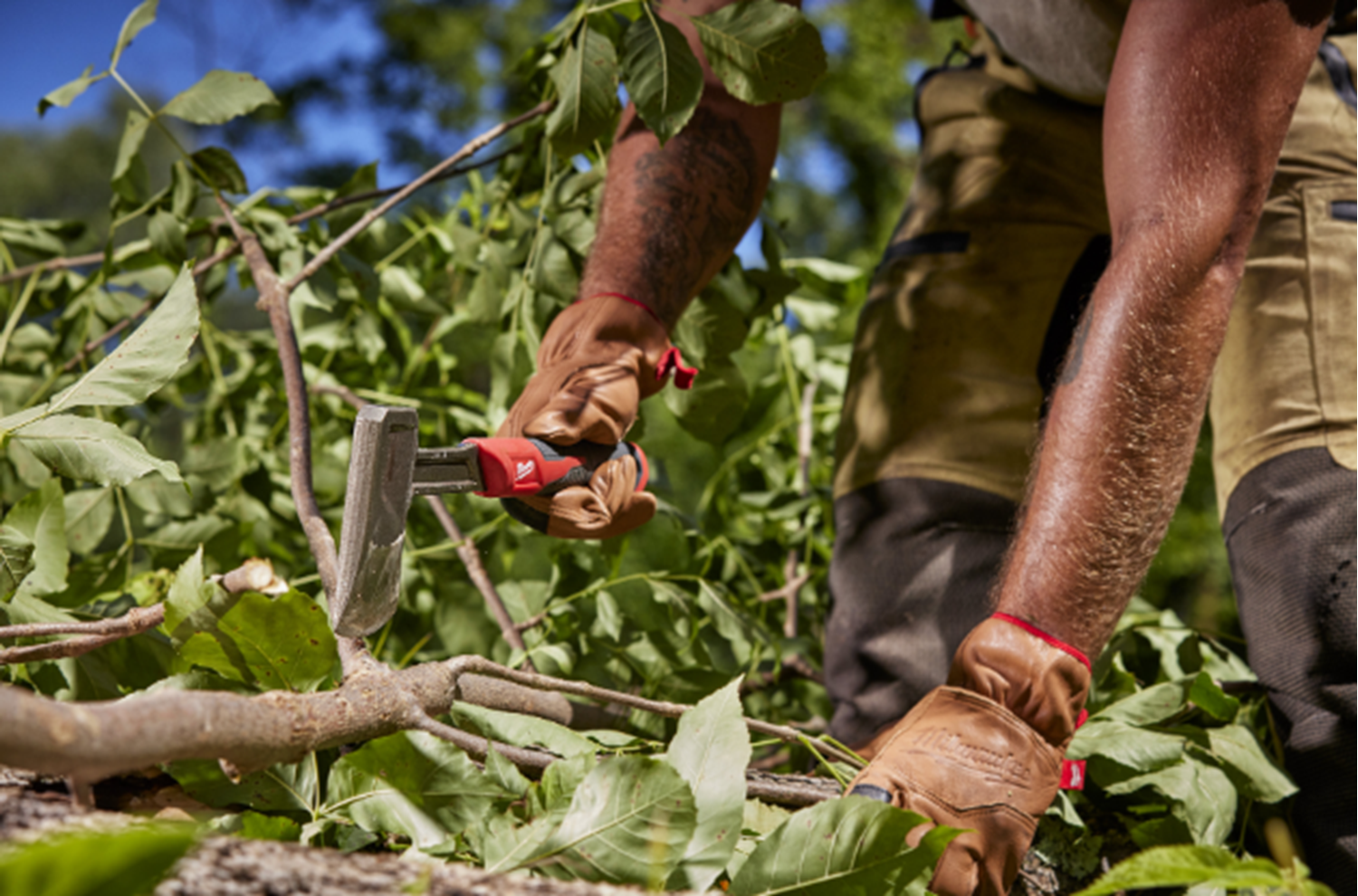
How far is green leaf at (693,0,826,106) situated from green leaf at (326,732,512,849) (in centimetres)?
59

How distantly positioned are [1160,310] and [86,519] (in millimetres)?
1035

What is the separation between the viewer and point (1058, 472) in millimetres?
706

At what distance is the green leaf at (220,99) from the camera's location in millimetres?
921

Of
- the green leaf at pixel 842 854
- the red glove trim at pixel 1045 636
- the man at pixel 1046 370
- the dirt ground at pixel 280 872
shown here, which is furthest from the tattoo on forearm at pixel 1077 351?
the dirt ground at pixel 280 872

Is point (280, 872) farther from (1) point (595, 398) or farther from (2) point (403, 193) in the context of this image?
(2) point (403, 193)

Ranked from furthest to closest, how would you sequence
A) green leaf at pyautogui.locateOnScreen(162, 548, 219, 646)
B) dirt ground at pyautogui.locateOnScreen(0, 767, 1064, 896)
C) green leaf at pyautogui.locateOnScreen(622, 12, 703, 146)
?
green leaf at pyautogui.locateOnScreen(622, 12, 703, 146) < green leaf at pyautogui.locateOnScreen(162, 548, 219, 646) < dirt ground at pyautogui.locateOnScreen(0, 767, 1064, 896)

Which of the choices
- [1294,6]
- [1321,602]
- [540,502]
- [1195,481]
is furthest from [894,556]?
[1195,481]

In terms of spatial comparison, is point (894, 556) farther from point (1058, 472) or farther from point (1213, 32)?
point (1213, 32)

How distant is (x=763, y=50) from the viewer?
2.69 feet

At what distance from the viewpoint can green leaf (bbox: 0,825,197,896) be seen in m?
0.26

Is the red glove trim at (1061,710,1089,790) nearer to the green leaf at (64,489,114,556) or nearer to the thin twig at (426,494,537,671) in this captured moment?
the thin twig at (426,494,537,671)

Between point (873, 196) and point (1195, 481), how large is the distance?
5334 millimetres

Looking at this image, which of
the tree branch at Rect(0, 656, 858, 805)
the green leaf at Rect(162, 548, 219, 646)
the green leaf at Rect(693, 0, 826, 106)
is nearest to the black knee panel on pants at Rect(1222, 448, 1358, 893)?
the tree branch at Rect(0, 656, 858, 805)

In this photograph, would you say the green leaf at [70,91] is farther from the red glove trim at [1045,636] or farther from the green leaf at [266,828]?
the red glove trim at [1045,636]
